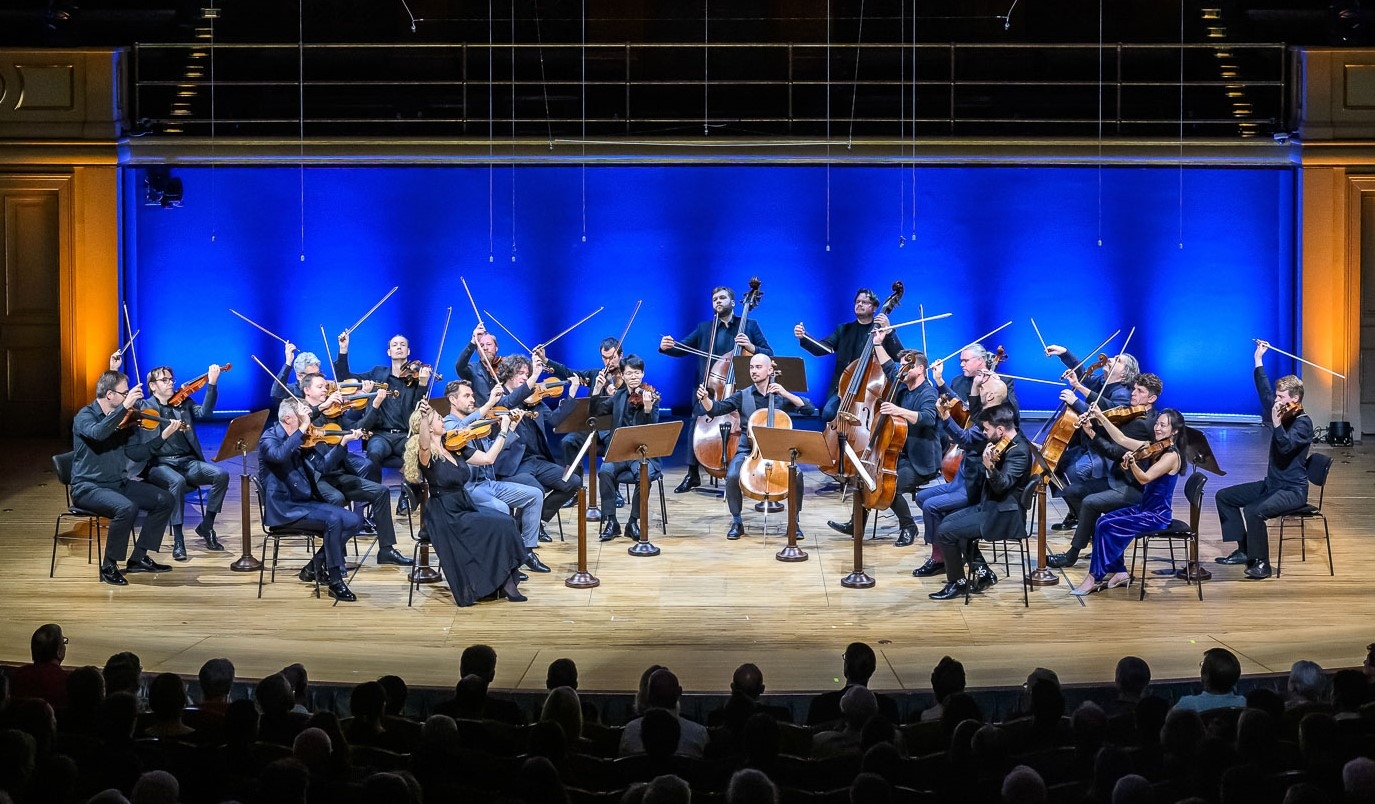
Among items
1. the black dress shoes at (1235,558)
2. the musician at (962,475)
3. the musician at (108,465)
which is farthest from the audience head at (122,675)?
the black dress shoes at (1235,558)

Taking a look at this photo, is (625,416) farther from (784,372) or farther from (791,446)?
(791,446)

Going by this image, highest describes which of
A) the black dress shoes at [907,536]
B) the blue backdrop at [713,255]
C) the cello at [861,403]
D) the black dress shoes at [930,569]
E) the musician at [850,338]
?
the blue backdrop at [713,255]

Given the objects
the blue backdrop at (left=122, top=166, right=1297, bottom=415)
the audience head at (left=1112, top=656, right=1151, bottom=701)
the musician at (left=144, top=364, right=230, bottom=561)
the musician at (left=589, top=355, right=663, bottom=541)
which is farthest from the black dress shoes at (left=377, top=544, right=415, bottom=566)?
the blue backdrop at (left=122, top=166, right=1297, bottom=415)

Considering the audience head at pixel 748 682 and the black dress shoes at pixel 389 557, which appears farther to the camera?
the black dress shoes at pixel 389 557

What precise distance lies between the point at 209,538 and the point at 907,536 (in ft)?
13.9

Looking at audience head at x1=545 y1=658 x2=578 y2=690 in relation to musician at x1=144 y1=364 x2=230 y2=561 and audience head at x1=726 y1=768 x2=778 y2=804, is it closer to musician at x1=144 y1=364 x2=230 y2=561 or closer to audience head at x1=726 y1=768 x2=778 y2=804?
audience head at x1=726 y1=768 x2=778 y2=804

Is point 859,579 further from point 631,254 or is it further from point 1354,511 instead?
point 631,254

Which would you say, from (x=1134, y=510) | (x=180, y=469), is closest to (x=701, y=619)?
(x=1134, y=510)

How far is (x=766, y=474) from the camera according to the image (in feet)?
29.0

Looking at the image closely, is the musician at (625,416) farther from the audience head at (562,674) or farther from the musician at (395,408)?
the audience head at (562,674)

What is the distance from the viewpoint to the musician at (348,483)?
7910mm

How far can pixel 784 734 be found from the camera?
455cm

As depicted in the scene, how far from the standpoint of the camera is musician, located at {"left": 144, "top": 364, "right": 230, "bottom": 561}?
27.7 ft

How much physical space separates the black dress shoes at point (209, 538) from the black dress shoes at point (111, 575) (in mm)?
838
